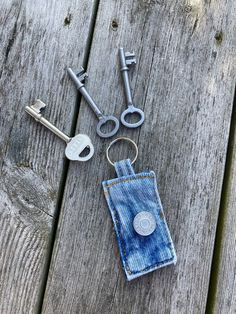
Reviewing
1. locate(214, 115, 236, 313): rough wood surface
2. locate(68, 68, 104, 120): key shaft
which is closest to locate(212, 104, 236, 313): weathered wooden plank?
locate(214, 115, 236, 313): rough wood surface

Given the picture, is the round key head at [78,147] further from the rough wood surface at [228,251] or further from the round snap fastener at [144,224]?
the rough wood surface at [228,251]

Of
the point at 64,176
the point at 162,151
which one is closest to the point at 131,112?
the point at 162,151

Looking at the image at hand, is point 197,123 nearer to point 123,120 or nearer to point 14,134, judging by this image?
point 123,120

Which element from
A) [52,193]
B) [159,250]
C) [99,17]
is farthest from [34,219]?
[99,17]

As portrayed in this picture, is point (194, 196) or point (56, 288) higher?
point (194, 196)

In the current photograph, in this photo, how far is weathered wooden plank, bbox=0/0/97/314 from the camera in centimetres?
116

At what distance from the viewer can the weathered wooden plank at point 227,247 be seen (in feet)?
3.77

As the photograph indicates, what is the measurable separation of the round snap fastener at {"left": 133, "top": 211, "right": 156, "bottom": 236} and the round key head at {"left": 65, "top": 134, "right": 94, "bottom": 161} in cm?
22

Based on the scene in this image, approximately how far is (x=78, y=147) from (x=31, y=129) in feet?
0.51

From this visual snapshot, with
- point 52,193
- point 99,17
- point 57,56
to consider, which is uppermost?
point 99,17

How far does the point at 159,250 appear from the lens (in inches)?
44.5

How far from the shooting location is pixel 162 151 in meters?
1.21

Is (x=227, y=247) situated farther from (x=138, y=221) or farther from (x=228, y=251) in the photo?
(x=138, y=221)

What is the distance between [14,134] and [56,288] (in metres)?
0.45
